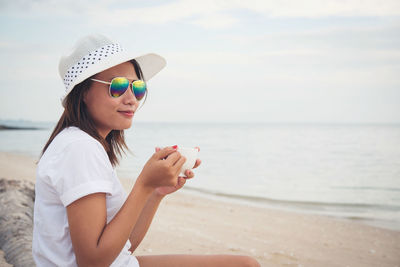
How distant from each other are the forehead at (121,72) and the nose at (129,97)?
0.29 feet

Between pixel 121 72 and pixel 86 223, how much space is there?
2.92 feet

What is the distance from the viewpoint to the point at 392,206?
416 inches

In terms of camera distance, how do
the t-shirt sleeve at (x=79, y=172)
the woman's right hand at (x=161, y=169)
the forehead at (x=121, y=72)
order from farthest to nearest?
1. the forehead at (x=121, y=72)
2. the woman's right hand at (x=161, y=169)
3. the t-shirt sleeve at (x=79, y=172)

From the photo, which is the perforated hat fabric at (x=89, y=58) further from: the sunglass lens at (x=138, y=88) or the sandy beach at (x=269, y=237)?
the sandy beach at (x=269, y=237)

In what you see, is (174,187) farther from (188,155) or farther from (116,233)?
(116,233)

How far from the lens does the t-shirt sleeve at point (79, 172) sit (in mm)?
1484

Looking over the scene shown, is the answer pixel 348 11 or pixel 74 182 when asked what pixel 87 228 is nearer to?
pixel 74 182

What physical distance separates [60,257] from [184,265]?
743 mm

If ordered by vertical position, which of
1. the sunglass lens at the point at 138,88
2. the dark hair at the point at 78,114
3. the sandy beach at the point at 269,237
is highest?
the sunglass lens at the point at 138,88

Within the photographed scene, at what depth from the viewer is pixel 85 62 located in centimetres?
186

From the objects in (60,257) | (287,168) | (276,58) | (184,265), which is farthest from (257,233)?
(276,58)

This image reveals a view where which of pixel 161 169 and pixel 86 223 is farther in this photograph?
pixel 161 169

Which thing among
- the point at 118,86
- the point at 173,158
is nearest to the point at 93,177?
the point at 173,158

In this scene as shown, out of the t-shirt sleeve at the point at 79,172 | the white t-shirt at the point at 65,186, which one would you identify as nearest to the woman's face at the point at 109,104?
the white t-shirt at the point at 65,186
